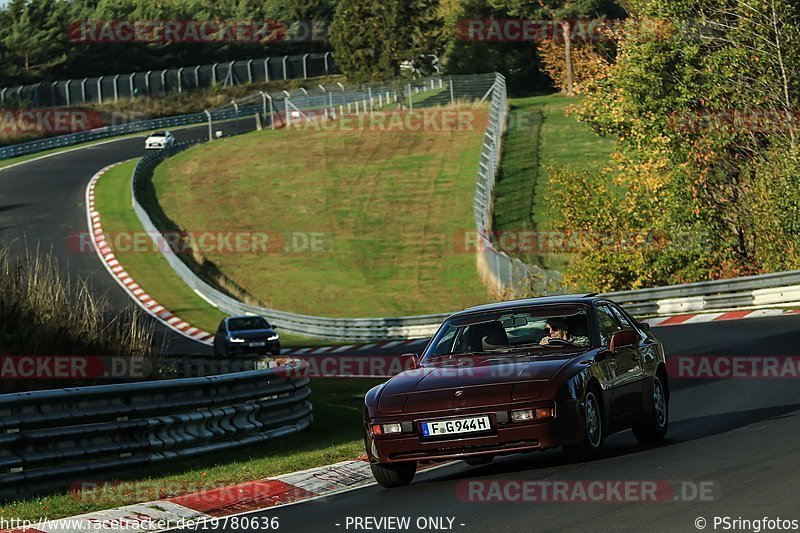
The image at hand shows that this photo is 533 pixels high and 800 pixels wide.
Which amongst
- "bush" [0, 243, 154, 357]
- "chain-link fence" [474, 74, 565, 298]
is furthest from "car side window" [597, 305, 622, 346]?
"chain-link fence" [474, 74, 565, 298]

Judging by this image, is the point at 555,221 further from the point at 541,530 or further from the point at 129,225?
the point at 541,530

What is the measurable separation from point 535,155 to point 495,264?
27.2 meters

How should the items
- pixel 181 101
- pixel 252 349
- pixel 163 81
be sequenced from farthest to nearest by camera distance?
pixel 181 101 < pixel 163 81 < pixel 252 349

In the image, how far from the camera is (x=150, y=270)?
1827 inches

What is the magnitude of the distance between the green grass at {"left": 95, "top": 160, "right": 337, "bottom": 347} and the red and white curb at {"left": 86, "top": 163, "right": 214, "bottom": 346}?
232mm

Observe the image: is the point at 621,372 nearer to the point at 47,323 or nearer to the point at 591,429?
the point at 591,429

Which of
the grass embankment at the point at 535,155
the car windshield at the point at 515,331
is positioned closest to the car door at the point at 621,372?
the car windshield at the point at 515,331

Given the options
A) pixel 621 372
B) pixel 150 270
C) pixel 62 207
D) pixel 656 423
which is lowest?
pixel 150 270

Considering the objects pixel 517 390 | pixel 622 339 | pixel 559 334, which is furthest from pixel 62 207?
pixel 517 390

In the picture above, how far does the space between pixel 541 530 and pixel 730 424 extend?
18.5 feet

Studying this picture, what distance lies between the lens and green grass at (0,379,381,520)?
9.78m

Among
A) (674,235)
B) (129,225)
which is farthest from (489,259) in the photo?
(129,225)

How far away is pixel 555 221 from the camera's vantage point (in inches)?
1452

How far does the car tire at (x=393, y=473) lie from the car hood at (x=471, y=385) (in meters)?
0.47
